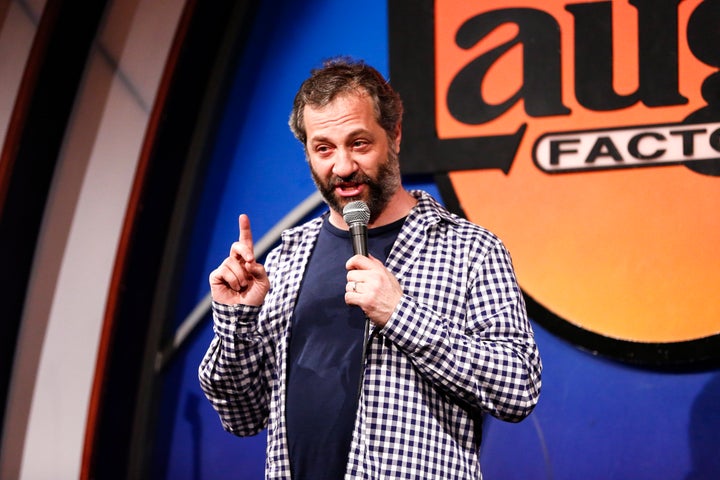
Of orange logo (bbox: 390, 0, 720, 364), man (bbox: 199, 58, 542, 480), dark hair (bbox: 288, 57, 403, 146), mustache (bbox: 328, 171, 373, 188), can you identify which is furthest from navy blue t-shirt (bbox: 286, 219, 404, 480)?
orange logo (bbox: 390, 0, 720, 364)

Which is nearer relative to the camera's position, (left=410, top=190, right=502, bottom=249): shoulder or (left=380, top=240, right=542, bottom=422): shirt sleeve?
(left=380, top=240, right=542, bottom=422): shirt sleeve

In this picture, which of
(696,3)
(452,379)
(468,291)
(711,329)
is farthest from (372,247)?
(696,3)

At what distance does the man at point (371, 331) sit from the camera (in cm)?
154

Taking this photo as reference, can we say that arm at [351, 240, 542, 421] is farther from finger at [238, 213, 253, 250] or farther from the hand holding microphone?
finger at [238, 213, 253, 250]

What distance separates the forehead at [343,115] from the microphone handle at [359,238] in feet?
0.80

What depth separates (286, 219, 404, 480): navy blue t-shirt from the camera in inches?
63.9

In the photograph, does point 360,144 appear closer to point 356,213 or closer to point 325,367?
point 356,213

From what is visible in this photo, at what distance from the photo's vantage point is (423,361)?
153 centimetres

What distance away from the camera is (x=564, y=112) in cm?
251

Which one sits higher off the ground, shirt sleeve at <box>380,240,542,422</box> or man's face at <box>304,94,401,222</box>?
man's face at <box>304,94,401,222</box>

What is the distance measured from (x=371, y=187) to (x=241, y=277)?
0.98 feet

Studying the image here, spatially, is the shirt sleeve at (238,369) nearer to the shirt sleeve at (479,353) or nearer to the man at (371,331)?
the man at (371,331)

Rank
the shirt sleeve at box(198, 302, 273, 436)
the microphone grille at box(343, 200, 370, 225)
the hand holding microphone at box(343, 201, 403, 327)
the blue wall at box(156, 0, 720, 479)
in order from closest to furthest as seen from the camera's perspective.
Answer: the hand holding microphone at box(343, 201, 403, 327), the microphone grille at box(343, 200, 370, 225), the shirt sleeve at box(198, 302, 273, 436), the blue wall at box(156, 0, 720, 479)

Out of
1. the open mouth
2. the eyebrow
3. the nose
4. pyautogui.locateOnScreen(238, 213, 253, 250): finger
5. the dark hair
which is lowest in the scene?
pyautogui.locateOnScreen(238, 213, 253, 250): finger
